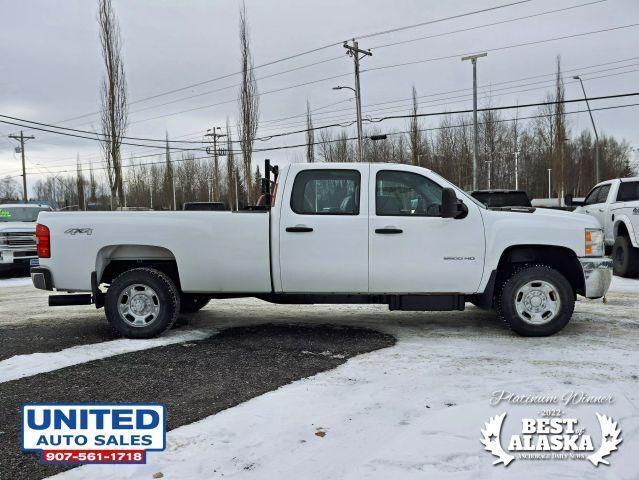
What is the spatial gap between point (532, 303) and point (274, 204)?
3.07 meters

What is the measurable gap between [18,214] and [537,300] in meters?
14.2

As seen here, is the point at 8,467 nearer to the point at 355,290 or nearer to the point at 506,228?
the point at 355,290

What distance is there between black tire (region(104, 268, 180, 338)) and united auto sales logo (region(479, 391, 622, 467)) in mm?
3753

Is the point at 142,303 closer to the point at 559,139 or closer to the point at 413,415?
the point at 413,415

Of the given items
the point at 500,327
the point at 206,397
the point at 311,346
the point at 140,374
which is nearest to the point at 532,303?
the point at 500,327

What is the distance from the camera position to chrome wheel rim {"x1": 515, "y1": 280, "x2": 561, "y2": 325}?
5781 millimetres

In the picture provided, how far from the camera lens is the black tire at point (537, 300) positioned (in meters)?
5.74

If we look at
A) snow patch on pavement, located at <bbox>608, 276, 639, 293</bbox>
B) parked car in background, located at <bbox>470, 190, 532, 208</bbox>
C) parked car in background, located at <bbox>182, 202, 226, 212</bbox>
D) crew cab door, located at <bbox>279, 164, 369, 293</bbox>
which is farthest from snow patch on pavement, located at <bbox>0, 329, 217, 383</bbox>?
parked car in background, located at <bbox>470, 190, 532, 208</bbox>

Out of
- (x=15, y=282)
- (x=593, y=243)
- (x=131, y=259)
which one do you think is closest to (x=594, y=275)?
(x=593, y=243)

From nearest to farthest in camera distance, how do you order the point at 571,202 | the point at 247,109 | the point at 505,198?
the point at 505,198, the point at 571,202, the point at 247,109

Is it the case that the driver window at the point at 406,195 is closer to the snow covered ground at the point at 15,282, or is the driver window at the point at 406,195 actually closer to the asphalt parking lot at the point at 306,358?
the asphalt parking lot at the point at 306,358

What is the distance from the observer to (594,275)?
5.78m

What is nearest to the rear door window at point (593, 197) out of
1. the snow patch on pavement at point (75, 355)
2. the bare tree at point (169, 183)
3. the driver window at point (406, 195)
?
the driver window at point (406, 195)

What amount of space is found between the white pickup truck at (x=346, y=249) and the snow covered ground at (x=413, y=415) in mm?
638
